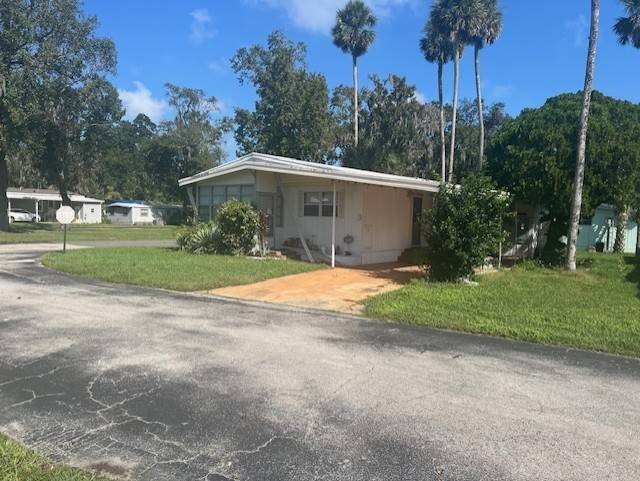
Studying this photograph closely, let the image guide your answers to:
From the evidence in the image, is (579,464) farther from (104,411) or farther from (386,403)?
(104,411)

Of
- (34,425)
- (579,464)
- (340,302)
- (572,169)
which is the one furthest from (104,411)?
(572,169)

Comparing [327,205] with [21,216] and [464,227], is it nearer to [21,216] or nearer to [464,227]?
[464,227]

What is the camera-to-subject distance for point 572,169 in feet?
44.4

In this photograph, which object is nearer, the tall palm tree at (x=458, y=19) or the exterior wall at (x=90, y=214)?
the tall palm tree at (x=458, y=19)

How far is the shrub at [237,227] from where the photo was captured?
1539 cm

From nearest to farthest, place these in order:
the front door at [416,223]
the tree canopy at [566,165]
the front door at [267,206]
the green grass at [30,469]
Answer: the green grass at [30,469], the tree canopy at [566,165], the front door at [267,206], the front door at [416,223]

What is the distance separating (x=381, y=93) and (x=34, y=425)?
38728 mm

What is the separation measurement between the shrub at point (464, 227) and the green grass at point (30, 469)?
8.81 metres

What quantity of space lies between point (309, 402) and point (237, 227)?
11566 millimetres

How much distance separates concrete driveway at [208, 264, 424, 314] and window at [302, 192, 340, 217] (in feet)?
8.73

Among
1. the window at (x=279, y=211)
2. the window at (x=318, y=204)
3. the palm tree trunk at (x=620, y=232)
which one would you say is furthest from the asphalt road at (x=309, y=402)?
the palm tree trunk at (x=620, y=232)

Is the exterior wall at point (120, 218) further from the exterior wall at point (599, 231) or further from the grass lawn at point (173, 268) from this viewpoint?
the exterior wall at point (599, 231)

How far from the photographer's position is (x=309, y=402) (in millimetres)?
4391

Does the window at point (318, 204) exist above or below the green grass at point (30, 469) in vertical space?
above
